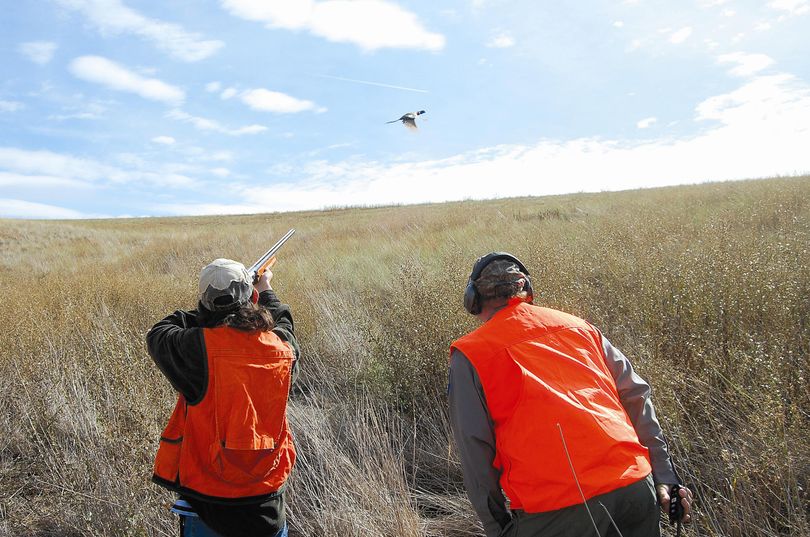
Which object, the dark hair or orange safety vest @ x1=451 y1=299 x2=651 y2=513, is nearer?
orange safety vest @ x1=451 y1=299 x2=651 y2=513

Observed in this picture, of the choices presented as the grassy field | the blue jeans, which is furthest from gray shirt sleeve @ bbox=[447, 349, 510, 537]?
the blue jeans

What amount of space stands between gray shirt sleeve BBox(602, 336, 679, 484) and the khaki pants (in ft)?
0.69

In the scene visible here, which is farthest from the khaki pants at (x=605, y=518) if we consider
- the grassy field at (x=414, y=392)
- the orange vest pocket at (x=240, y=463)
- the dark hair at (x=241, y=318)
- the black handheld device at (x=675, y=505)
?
the dark hair at (x=241, y=318)

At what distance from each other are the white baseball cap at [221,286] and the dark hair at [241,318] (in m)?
0.03

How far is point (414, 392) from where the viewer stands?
3.90 m

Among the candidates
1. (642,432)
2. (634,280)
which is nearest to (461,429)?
(642,432)

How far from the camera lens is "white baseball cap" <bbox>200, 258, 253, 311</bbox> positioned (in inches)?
76.2

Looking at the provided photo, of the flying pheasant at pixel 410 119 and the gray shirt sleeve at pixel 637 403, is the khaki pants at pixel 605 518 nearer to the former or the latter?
the gray shirt sleeve at pixel 637 403

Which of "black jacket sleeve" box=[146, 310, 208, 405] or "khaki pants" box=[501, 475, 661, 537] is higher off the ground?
"black jacket sleeve" box=[146, 310, 208, 405]

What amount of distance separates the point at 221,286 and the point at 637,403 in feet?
5.64

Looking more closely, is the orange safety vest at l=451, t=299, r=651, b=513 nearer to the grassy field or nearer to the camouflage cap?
the camouflage cap

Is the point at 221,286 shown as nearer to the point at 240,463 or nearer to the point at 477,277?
the point at 240,463

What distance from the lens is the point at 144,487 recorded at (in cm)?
273

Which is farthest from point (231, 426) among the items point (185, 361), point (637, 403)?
point (637, 403)
